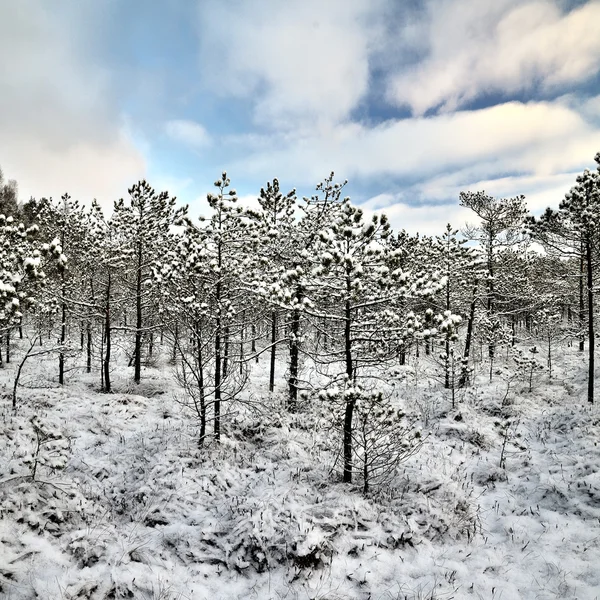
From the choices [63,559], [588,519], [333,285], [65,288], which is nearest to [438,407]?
[588,519]

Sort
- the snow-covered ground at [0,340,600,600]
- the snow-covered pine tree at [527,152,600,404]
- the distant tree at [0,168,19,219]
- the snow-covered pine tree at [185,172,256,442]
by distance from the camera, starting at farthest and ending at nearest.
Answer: the distant tree at [0,168,19,219] → the snow-covered pine tree at [527,152,600,404] → the snow-covered pine tree at [185,172,256,442] → the snow-covered ground at [0,340,600,600]

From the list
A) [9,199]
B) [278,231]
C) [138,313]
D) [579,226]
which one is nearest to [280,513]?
[278,231]

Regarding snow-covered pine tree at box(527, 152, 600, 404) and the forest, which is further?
snow-covered pine tree at box(527, 152, 600, 404)

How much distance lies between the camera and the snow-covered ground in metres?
5.63

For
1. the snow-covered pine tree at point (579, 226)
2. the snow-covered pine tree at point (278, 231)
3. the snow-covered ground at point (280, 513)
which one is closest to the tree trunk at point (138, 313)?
the snow-covered ground at point (280, 513)

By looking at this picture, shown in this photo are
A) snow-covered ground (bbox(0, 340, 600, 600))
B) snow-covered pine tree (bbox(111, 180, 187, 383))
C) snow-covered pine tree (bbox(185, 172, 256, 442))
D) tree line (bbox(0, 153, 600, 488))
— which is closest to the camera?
snow-covered ground (bbox(0, 340, 600, 600))

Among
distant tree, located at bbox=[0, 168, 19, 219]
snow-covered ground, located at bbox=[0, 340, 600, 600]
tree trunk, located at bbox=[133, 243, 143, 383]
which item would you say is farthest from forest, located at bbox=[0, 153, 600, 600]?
distant tree, located at bbox=[0, 168, 19, 219]

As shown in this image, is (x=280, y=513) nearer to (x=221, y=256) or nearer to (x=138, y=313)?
(x=221, y=256)

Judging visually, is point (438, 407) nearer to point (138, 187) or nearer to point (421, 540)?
point (421, 540)

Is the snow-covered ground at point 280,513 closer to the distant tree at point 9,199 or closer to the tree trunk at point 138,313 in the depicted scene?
the tree trunk at point 138,313

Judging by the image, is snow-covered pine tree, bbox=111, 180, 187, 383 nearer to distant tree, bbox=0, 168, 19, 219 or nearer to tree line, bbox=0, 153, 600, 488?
tree line, bbox=0, 153, 600, 488

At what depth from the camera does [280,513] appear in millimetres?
6980

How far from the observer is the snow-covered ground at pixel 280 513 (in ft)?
18.5

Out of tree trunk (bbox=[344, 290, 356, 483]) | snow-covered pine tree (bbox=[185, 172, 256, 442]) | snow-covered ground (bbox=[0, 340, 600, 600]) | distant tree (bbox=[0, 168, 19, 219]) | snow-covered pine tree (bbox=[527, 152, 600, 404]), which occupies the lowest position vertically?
snow-covered ground (bbox=[0, 340, 600, 600])
